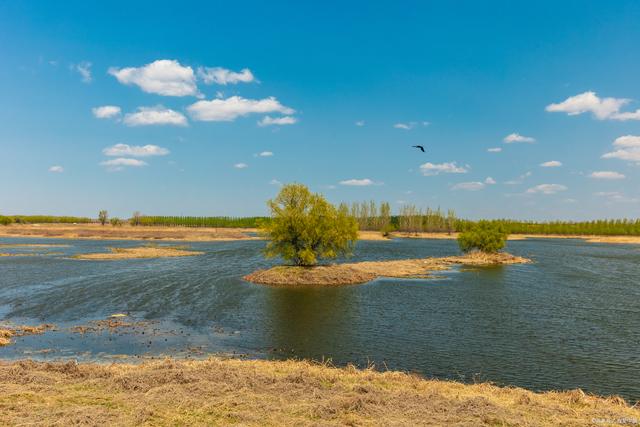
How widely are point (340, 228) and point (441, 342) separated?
38156 mm

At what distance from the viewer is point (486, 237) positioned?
335 feet

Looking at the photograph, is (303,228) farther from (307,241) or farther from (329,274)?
(329,274)

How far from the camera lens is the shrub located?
332 ft

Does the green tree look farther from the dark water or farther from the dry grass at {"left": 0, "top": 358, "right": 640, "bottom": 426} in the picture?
the dry grass at {"left": 0, "top": 358, "right": 640, "bottom": 426}

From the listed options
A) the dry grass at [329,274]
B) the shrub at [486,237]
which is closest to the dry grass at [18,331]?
the dry grass at [329,274]

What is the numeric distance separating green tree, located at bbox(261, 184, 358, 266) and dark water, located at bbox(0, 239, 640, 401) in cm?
919

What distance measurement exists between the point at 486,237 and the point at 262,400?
92.0m

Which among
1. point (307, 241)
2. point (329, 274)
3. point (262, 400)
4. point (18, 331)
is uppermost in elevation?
point (307, 241)

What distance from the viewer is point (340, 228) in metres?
71.6

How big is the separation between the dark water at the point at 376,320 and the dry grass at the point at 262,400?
508 centimetres

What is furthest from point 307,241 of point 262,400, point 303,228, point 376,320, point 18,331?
point 262,400

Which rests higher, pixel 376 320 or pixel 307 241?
pixel 307 241

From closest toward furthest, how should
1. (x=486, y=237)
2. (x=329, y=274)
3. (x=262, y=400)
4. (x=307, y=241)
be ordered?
(x=262, y=400)
(x=329, y=274)
(x=307, y=241)
(x=486, y=237)

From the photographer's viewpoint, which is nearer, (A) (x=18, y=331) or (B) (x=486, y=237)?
(A) (x=18, y=331)
